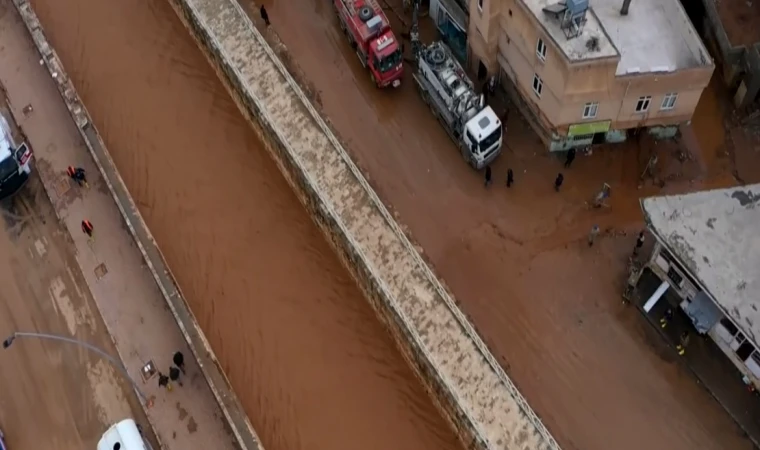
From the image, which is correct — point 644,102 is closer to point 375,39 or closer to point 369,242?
point 375,39

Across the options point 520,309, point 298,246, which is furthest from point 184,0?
point 520,309

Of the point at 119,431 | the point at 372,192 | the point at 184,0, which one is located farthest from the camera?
the point at 184,0

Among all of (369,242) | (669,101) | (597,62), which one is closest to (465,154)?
(369,242)

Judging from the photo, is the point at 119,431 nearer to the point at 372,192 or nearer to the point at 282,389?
the point at 282,389

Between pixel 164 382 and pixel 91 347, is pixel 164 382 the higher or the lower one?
the lower one

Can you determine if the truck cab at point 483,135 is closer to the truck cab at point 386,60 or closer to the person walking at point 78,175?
the truck cab at point 386,60

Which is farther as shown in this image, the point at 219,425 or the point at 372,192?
the point at 372,192

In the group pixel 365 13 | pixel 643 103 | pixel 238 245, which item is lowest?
pixel 643 103
